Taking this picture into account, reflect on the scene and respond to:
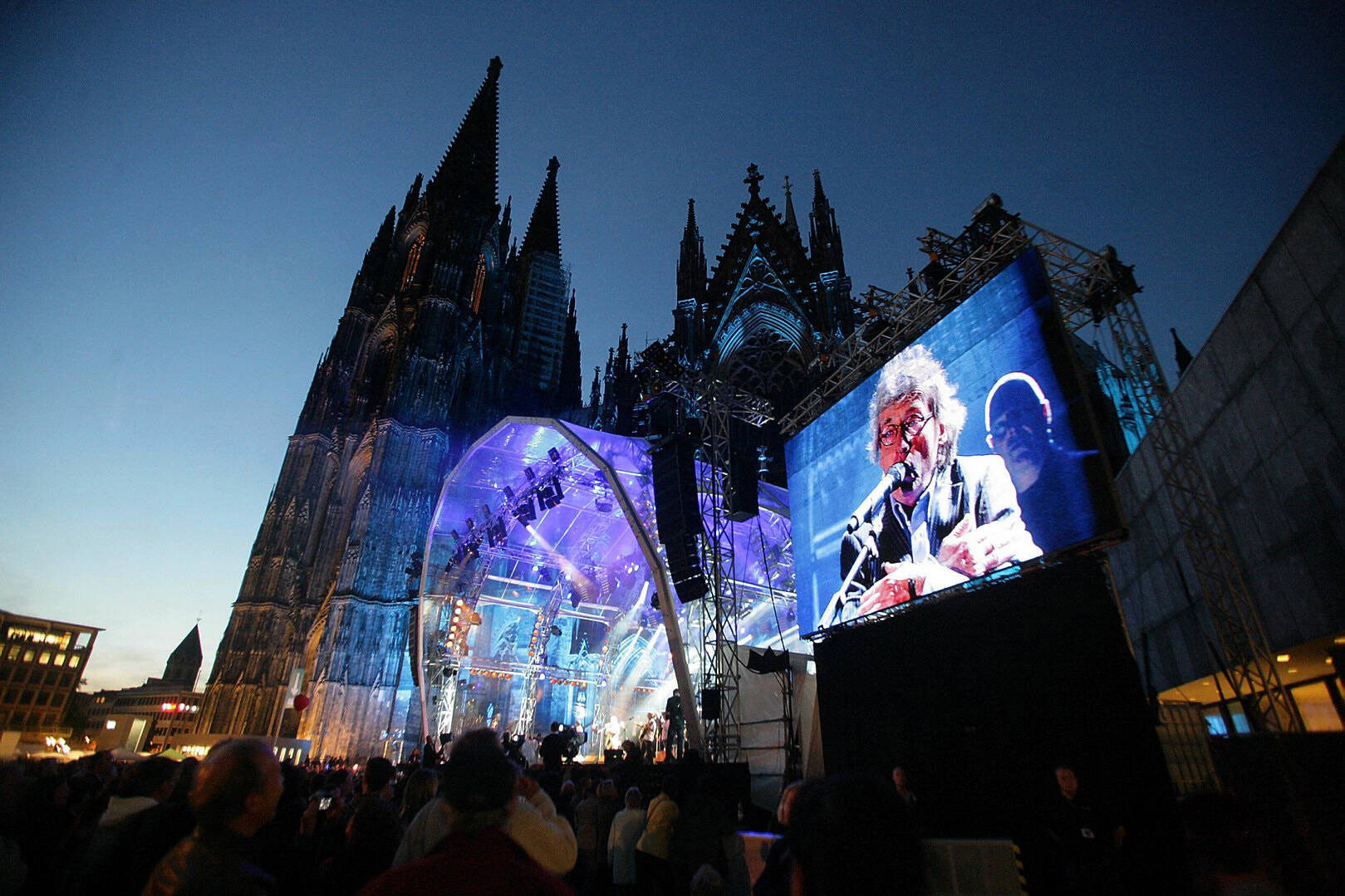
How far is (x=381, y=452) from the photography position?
29922mm

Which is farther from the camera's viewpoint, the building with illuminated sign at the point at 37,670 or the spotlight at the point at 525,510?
the building with illuminated sign at the point at 37,670

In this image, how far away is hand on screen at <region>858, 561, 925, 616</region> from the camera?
926 cm

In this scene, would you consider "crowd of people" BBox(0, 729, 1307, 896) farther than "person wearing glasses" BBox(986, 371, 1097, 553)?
No

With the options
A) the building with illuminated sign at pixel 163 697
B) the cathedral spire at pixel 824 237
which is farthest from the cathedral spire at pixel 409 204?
the building with illuminated sign at pixel 163 697

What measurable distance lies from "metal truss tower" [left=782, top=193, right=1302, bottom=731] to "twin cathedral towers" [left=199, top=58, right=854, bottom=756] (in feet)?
31.3

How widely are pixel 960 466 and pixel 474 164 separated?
46.5m

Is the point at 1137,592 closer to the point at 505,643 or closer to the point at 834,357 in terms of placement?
the point at 834,357

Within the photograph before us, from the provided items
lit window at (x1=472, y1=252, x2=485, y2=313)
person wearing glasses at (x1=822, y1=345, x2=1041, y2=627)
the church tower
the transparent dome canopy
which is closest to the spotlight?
the transparent dome canopy

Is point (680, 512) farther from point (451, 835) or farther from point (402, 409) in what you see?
point (402, 409)

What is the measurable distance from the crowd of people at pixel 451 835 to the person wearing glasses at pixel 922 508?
3313 mm

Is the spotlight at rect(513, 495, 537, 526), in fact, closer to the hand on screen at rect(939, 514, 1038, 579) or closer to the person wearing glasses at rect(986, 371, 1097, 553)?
the hand on screen at rect(939, 514, 1038, 579)

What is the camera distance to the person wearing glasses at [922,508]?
27.5 ft

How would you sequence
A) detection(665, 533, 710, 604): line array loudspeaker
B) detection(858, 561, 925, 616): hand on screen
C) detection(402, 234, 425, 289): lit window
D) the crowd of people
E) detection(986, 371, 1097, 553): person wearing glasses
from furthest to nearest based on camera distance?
detection(402, 234, 425, 289): lit window, detection(665, 533, 710, 604): line array loudspeaker, detection(858, 561, 925, 616): hand on screen, detection(986, 371, 1097, 553): person wearing glasses, the crowd of people

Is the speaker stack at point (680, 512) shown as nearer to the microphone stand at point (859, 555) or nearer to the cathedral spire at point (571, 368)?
the microphone stand at point (859, 555)
